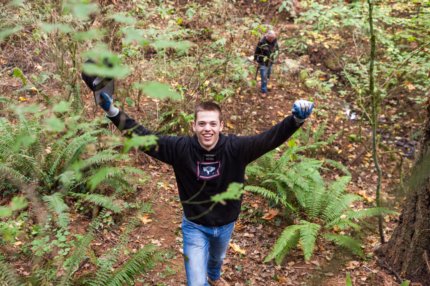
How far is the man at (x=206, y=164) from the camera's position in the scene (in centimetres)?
328

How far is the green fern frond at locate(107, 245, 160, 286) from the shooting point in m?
3.61

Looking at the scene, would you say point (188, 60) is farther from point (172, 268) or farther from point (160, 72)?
point (172, 268)

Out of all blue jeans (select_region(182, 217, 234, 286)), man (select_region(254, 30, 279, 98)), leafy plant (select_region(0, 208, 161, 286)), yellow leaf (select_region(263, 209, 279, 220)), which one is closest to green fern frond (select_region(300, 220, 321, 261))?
yellow leaf (select_region(263, 209, 279, 220))

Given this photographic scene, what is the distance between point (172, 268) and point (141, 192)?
156cm

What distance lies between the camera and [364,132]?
974 centimetres

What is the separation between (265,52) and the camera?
10.1 metres

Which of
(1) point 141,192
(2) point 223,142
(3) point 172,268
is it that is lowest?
(3) point 172,268

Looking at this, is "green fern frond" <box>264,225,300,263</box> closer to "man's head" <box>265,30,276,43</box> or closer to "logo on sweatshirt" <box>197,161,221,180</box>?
"logo on sweatshirt" <box>197,161,221,180</box>

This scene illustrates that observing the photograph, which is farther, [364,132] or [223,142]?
[364,132]

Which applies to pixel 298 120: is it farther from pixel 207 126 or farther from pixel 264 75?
pixel 264 75

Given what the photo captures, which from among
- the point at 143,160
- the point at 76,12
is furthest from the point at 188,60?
the point at 76,12

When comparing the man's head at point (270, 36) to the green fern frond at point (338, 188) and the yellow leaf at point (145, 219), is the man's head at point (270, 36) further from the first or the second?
the yellow leaf at point (145, 219)

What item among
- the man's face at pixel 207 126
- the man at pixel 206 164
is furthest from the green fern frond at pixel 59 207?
the man's face at pixel 207 126

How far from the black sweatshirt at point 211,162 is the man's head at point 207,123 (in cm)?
10
